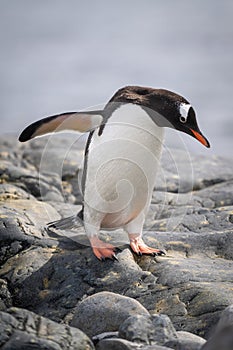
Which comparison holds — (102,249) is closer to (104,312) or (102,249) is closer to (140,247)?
(140,247)

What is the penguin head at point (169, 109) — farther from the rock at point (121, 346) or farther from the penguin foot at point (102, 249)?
the rock at point (121, 346)

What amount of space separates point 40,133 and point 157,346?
188cm

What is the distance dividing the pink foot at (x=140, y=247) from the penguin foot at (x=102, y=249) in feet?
0.45

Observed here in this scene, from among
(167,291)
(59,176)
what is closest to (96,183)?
(167,291)

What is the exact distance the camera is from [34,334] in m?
2.25

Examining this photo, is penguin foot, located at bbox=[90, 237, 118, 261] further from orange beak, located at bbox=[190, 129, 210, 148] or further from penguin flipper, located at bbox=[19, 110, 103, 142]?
orange beak, located at bbox=[190, 129, 210, 148]

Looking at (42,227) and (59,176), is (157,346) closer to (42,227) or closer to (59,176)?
(42,227)

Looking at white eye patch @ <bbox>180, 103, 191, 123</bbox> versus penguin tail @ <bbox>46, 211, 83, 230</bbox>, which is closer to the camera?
white eye patch @ <bbox>180, 103, 191, 123</bbox>

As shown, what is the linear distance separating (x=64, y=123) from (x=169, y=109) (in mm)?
729

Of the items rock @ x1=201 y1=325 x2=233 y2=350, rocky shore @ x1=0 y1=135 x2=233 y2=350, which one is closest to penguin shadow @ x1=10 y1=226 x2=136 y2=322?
rocky shore @ x1=0 y1=135 x2=233 y2=350

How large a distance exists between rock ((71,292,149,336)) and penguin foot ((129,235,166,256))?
0.78m

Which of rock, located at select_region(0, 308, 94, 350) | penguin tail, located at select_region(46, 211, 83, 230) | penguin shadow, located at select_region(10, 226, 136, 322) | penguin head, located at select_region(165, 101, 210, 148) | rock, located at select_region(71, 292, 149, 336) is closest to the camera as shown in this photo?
rock, located at select_region(0, 308, 94, 350)

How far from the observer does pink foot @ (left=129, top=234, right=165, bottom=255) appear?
3.68m

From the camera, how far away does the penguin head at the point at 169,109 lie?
345 centimetres
